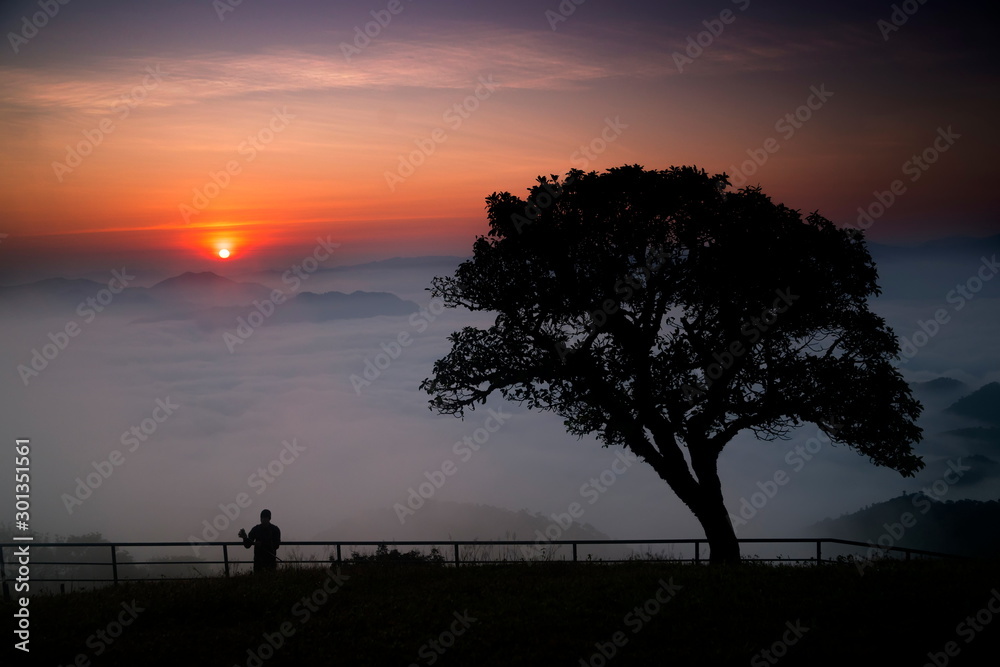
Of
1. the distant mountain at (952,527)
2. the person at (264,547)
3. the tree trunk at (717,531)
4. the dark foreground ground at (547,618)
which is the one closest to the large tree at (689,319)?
the tree trunk at (717,531)

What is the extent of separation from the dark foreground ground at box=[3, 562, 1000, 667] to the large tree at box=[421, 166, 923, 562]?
13.3 ft

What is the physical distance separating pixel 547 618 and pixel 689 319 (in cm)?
958

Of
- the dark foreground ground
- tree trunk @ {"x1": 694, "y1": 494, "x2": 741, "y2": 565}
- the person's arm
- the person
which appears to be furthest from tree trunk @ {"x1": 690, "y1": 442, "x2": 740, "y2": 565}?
the person's arm

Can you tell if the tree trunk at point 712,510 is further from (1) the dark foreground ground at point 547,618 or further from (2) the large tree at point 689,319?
(1) the dark foreground ground at point 547,618

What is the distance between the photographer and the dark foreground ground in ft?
44.3

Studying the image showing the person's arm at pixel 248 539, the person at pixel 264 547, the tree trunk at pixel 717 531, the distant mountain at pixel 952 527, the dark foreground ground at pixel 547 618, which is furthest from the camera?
the distant mountain at pixel 952 527

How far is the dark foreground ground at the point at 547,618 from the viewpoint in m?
13.5

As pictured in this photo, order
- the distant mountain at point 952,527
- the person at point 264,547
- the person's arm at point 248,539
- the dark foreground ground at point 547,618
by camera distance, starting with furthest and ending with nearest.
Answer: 1. the distant mountain at point 952,527
2. the person at point 264,547
3. the person's arm at point 248,539
4. the dark foreground ground at point 547,618

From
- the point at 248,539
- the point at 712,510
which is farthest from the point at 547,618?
the point at 248,539

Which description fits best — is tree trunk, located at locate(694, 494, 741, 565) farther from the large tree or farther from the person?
the person

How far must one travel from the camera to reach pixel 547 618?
49.9 feet

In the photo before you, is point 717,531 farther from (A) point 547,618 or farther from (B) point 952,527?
(B) point 952,527

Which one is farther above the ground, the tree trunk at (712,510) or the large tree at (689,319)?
the large tree at (689,319)

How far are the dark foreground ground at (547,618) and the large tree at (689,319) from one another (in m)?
4.06
